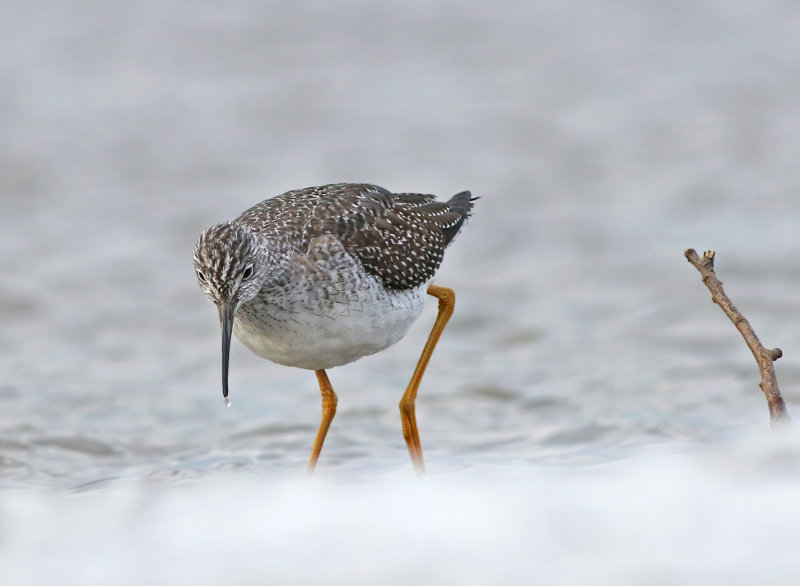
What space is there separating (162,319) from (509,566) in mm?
10113

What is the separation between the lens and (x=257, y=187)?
630 inches

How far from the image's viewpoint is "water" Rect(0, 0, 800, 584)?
4434mm

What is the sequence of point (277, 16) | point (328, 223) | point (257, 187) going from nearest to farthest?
point (328, 223) → point (257, 187) → point (277, 16)

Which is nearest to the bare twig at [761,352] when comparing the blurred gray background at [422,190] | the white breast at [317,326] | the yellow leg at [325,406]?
the white breast at [317,326]

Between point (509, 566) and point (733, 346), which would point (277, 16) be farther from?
point (509, 566)

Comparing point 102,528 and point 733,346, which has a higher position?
point 733,346

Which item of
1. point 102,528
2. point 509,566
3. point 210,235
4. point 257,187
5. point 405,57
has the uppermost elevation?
point 405,57

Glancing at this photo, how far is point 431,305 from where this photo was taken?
13.8 meters

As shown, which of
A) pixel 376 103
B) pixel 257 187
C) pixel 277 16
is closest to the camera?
pixel 257 187

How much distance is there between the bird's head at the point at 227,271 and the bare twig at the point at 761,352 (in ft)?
9.70

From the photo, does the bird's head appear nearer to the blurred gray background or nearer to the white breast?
the white breast

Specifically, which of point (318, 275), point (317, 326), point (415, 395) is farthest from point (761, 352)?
point (415, 395)

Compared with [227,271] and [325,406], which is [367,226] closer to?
[227,271]

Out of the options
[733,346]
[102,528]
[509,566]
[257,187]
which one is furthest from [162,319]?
[509,566]
